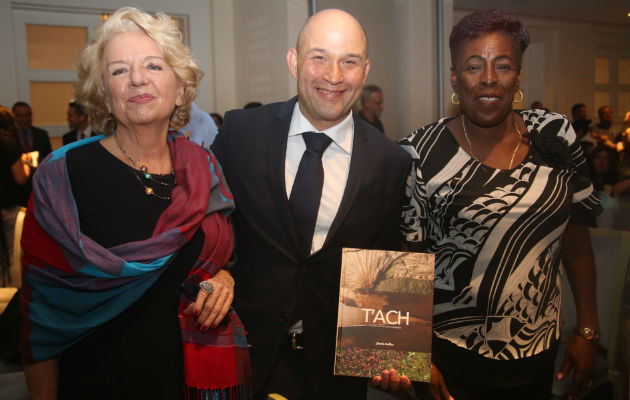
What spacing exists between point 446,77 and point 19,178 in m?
2.94

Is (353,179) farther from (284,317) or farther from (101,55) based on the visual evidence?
(101,55)

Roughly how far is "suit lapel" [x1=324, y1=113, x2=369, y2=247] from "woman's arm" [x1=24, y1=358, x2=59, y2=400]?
864 millimetres

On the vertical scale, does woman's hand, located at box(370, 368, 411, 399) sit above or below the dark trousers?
above

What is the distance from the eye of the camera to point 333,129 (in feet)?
5.19

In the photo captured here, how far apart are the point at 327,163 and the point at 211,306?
0.58 metres

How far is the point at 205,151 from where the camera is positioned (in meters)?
1.51

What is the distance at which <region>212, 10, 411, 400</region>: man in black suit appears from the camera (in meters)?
1.50

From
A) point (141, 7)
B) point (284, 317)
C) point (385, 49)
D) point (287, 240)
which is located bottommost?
point (284, 317)

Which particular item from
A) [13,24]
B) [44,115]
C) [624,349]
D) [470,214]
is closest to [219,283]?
[470,214]

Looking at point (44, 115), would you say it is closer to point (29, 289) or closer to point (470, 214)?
point (29, 289)

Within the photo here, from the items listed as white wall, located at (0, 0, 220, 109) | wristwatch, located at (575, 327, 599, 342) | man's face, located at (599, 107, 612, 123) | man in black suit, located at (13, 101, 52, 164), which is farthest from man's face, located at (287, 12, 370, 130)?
man in black suit, located at (13, 101, 52, 164)

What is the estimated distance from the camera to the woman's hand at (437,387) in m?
1.50

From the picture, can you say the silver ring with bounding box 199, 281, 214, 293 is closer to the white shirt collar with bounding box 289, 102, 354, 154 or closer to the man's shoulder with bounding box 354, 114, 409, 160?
the white shirt collar with bounding box 289, 102, 354, 154

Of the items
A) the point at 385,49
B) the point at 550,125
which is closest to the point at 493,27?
the point at 550,125
